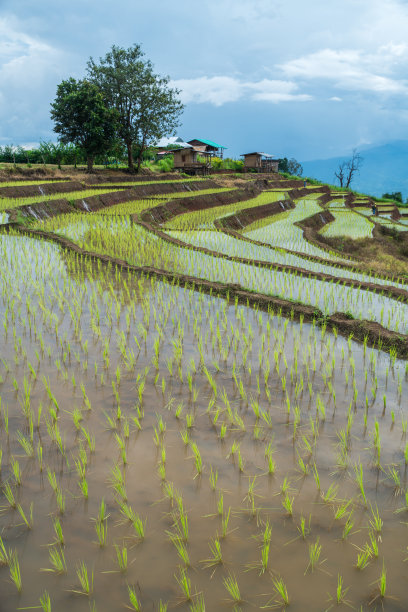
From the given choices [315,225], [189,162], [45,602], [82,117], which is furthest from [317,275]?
[189,162]

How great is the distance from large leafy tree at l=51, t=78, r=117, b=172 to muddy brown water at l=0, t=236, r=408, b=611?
64.2ft

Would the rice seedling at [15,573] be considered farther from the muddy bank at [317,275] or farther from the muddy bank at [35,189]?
the muddy bank at [35,189]

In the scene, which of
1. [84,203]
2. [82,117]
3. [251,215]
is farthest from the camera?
[82,117]

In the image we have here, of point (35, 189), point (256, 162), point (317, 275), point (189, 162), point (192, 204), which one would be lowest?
point (317, 275)

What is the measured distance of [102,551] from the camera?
5.74ft

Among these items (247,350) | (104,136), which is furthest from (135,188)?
(247,350)

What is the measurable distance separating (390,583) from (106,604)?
1.04m

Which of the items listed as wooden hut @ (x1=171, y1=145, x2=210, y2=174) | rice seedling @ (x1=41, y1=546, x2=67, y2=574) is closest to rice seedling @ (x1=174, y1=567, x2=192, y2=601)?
rice seedling @ (x1=41, y1=546, x2=67, y2=574)

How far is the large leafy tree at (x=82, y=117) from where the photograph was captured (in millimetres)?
21305

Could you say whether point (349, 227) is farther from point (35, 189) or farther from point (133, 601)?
point (133, 601)

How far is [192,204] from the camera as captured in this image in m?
15.4

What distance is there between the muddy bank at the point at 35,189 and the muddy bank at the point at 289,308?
8172mm

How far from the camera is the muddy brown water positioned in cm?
164

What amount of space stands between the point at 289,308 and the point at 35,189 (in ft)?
40.0
